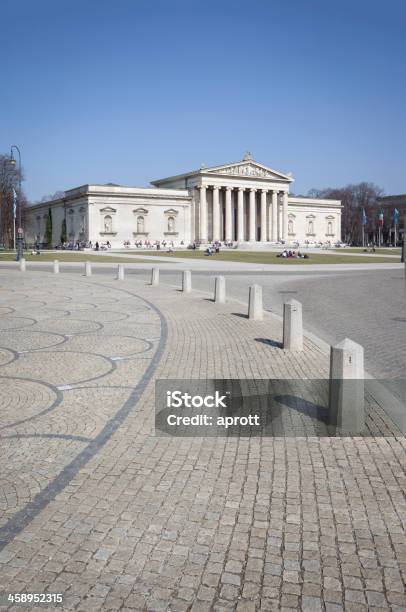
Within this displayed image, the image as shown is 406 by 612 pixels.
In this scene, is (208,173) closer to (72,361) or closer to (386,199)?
(386,199)

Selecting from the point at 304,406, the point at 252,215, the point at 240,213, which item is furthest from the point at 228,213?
the point at 304,406

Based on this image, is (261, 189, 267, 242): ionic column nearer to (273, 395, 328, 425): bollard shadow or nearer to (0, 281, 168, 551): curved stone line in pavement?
(0, 281, 168, 551): curved stone line in pavement

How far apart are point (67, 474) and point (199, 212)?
92.6 m

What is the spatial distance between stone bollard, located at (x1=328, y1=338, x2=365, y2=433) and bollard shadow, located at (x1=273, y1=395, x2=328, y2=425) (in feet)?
1.01

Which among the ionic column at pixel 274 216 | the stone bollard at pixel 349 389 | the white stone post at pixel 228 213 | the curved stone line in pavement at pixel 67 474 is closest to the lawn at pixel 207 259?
the white stone post at pixel 228 213

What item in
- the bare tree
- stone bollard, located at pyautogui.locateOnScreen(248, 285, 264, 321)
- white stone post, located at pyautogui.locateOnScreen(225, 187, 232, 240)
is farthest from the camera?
white stone post, located at pyautogui.locateOnScreen(225, 187, 232, 240)

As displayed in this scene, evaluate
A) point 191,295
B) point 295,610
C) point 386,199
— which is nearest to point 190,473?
point 295,610

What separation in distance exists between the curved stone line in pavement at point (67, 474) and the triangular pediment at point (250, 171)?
91.6m

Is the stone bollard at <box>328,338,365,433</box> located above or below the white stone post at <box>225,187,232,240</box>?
below

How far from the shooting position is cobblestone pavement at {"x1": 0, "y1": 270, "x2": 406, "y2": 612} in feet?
11.2

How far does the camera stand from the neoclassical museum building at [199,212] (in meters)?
88.4

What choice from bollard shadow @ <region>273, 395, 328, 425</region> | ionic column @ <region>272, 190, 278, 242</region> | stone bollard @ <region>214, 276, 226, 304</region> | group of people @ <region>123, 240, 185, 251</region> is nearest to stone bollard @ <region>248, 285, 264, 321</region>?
stone bollard @ <region>214, 276, 226, 304</region>

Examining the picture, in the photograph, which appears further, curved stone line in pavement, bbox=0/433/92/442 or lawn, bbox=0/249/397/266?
lawn, bbox=0/249/397/266

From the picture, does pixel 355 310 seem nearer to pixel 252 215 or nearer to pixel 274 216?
pixel 252 215
